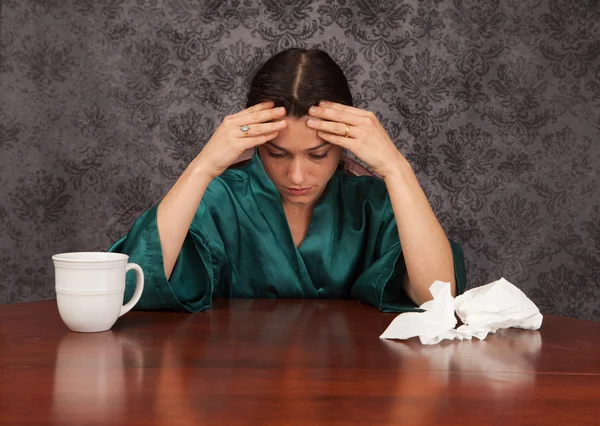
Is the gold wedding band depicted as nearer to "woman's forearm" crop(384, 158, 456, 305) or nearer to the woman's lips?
the woman's lips

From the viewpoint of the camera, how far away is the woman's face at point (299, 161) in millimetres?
1543

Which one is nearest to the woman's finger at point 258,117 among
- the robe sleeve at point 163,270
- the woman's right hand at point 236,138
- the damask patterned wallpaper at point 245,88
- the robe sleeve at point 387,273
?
the woman's right hand at point 236,138

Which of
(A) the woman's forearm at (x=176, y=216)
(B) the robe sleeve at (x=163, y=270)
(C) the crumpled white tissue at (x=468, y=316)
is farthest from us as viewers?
(A) the woman's forearm at (x=176, y=216)

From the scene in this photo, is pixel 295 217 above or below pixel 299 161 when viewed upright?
below

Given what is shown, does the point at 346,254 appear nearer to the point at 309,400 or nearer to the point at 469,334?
the point at 469,334

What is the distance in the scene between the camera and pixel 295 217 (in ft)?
5.69

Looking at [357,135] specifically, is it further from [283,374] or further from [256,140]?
[283,374]

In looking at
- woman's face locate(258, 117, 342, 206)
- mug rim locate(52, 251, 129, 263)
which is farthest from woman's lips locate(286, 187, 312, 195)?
mug rim locate(52, 251, 129, 263)

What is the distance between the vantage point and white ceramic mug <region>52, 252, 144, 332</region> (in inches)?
43.4

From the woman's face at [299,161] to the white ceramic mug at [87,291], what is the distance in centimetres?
52

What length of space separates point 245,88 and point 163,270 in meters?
1.65

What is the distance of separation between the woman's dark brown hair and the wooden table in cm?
50

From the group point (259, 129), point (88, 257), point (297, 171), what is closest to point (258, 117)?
point (259, 129)

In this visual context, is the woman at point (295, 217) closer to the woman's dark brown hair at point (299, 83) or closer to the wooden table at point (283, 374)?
the woman's dark brown hair at point (299, 83)
